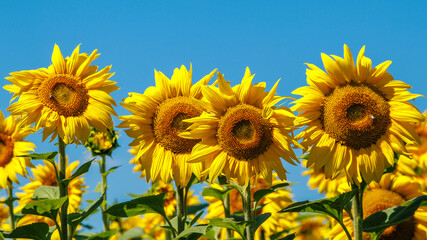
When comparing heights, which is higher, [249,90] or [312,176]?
[249,90]

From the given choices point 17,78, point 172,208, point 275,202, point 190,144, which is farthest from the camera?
point 172,208

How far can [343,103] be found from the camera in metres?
3.70

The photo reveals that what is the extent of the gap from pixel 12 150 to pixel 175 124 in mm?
2442

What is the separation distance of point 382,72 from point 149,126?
1.69m

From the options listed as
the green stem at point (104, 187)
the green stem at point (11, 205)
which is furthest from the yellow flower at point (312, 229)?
the green stem at point (11, 205)

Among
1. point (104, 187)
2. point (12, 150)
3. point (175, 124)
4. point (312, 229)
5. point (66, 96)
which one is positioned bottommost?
point (312, 229)

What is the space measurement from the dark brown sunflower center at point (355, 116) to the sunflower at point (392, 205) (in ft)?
3.44

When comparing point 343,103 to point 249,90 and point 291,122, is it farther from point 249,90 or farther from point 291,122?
point 249,90

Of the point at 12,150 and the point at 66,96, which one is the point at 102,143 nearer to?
the point at 12,150

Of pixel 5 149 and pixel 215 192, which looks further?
pixel 5 149

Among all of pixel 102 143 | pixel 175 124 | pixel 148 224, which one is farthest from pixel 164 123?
pixel 148 224

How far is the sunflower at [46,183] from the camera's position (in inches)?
255

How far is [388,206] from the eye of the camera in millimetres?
4613

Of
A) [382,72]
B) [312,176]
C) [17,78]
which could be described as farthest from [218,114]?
[312,176]
